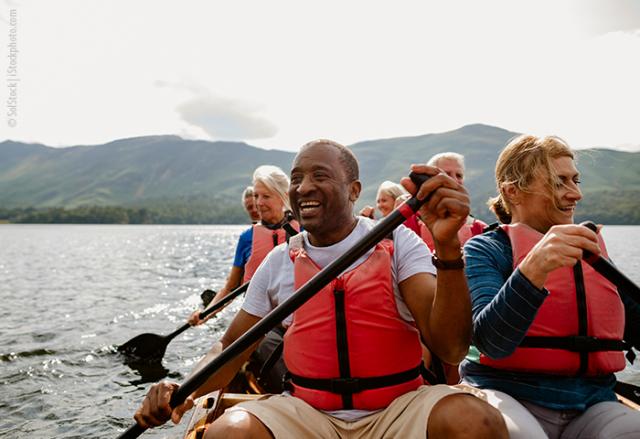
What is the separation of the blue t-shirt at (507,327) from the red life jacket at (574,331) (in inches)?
2.7

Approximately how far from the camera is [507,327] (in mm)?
2307

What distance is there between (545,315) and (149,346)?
849 centimetres

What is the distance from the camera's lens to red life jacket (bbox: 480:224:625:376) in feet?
8.34

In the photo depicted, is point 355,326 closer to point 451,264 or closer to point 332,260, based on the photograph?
point 332,260

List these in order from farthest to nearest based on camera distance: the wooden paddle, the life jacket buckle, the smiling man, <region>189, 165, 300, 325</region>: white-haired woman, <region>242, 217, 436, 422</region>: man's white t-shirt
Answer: the wooden paddle < <region>189, 165, 300, 325</region>: white-haired woman < <region>242, 217, 436, 422</region>: man's white t-shirt < the life jacket buckle < the smiling man

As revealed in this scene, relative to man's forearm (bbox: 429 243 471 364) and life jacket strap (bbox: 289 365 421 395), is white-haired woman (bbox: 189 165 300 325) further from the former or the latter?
man's forearm (bbox: 429 243 471 364)

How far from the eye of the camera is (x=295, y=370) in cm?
265

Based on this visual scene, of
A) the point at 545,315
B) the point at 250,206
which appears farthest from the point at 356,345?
the point at 250,206

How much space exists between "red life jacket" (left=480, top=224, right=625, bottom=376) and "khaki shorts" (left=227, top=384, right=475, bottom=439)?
1.79 ft

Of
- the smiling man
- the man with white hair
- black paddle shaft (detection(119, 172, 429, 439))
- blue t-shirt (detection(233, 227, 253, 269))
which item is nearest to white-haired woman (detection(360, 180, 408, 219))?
the man with white hair

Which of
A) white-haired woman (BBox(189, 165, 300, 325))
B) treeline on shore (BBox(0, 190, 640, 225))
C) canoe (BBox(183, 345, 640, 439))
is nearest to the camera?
canoe (BBox(183, 345, 640, 439))

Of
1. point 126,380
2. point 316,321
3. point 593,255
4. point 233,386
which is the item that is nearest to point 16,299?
point 126,380

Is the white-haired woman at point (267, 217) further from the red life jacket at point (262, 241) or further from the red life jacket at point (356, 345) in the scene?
the red life jacket at point (356, 345)

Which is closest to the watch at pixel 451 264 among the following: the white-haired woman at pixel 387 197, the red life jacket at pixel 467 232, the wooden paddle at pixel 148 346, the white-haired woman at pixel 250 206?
the red life jacket at pixel 467 232
